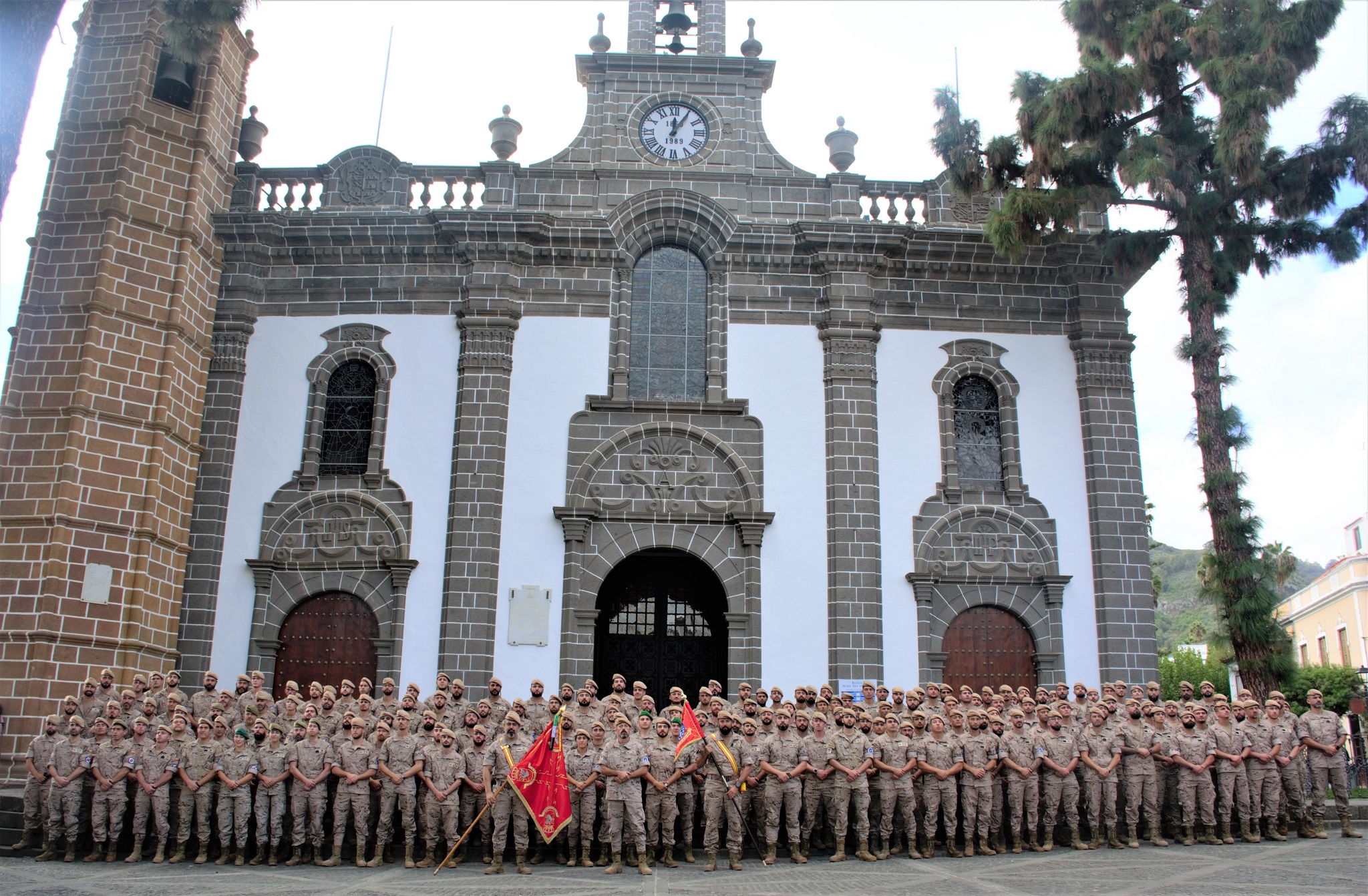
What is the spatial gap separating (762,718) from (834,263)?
8.86m

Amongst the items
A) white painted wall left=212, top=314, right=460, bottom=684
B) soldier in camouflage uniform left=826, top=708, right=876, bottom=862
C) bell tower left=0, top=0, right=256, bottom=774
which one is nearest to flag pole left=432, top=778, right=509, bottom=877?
soldier in camouflage uniform left=826, top=708, right=876, bottom=862

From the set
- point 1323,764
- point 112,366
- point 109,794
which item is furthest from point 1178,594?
point 109,794

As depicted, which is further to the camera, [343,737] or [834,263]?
[834,263]

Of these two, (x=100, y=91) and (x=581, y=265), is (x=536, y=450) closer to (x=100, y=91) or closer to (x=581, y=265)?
(x=581, y=265)

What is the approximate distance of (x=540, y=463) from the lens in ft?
56.8

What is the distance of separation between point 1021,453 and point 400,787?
1101cm

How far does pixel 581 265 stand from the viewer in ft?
59.5

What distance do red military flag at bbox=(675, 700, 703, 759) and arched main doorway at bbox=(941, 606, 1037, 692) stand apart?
21.3 ft

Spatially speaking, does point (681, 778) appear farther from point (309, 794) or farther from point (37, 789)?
point (37, 789)

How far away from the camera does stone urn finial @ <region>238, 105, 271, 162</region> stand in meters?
19.0

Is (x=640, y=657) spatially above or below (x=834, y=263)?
below

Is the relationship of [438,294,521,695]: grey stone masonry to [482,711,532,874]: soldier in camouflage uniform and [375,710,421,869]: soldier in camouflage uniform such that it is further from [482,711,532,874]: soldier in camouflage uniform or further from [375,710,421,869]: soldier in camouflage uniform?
[482,711,532,874]: soldier in camouflage uniform

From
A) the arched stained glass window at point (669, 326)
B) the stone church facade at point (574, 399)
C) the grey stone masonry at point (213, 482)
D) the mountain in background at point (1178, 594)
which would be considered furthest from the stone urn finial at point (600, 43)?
the mountain in background at point (1178, 594)

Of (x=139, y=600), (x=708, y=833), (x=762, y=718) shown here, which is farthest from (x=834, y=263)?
(x=139, y=600)
